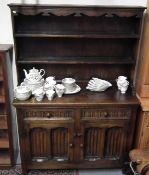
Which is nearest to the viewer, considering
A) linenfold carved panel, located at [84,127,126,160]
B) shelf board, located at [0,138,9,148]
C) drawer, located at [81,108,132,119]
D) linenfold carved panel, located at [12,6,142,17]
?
linenfold carved panel, located at [12,6,142,17]

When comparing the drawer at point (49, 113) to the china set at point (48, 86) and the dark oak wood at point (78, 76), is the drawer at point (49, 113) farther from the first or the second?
the china set at point (48, 86)

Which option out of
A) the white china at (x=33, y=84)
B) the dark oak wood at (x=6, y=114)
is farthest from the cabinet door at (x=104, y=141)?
the dark oak wood at (x=6, y=114)

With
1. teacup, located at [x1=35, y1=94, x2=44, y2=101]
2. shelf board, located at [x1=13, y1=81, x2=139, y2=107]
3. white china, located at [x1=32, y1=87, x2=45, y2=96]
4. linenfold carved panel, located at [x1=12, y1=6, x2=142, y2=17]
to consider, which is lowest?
shelf board, located at [x1=13, y1=81, x2=139, y2=107]

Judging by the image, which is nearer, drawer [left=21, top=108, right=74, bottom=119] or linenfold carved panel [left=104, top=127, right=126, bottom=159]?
drawer [left=21, top=108, right=74, bottom=119]

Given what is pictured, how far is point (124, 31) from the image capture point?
2107mm

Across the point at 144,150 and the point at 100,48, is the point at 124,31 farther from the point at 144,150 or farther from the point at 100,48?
the point at 144,150

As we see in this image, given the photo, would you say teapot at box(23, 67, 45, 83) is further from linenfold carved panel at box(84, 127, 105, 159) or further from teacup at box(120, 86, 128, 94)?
teacup at box(120, 86, 128, 94)

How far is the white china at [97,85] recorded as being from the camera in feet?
6.86

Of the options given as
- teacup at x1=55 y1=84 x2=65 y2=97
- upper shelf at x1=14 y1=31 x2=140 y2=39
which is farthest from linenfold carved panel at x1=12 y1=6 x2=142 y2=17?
teacup at x1=55 y1=84 x2=65 y2=97

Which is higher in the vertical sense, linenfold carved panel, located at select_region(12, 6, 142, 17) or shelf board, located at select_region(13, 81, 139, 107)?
linenfold carved panel, located at select_region(12, 6, 142, 17)

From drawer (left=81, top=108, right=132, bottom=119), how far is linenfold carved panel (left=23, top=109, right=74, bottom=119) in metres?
0.13

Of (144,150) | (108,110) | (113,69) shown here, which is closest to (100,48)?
(113,69)

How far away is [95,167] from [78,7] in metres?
1.50

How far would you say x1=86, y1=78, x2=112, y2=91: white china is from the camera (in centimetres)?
209
